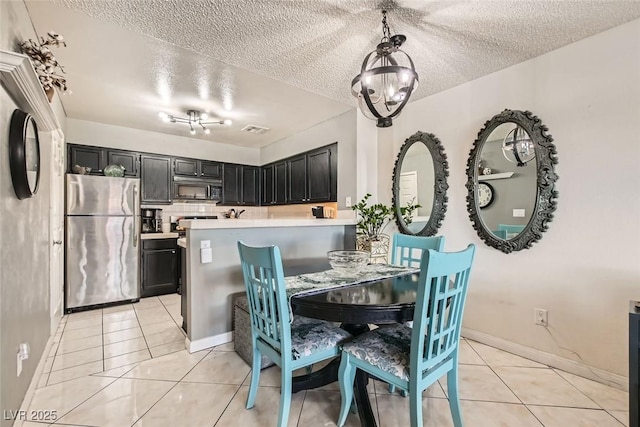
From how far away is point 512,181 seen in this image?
247 cm

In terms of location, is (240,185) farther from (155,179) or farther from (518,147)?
(518,147)

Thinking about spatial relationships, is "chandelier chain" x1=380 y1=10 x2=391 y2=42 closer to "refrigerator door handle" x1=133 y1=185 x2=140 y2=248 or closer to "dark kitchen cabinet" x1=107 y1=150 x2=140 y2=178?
"refrigerator door handle" x1=133 y1=185 x2=140 y2=248

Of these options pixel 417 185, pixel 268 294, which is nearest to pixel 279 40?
pixel 268 294

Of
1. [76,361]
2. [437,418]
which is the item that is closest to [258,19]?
[437,418]

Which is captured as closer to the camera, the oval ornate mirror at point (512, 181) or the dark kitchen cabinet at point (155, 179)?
the oval ornate mirror at point (512, 181)

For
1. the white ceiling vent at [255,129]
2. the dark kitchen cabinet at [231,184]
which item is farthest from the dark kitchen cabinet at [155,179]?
the white ceiling vent at [255,129]

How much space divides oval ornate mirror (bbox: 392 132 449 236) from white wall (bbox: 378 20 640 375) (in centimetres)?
49

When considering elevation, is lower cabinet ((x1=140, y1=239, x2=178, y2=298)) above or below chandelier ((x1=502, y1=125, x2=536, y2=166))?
below

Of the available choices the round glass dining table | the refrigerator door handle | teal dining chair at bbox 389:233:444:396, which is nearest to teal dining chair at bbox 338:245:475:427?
the round glass dining table

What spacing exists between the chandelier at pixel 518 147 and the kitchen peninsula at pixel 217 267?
181cm

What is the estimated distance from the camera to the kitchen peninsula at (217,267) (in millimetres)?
2447

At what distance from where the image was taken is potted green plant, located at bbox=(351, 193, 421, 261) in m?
3.02

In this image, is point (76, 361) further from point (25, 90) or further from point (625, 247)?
point (625, 247)

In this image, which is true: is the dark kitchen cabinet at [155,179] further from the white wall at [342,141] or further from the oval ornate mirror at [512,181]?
the oval ornate mirror at [512,181]
